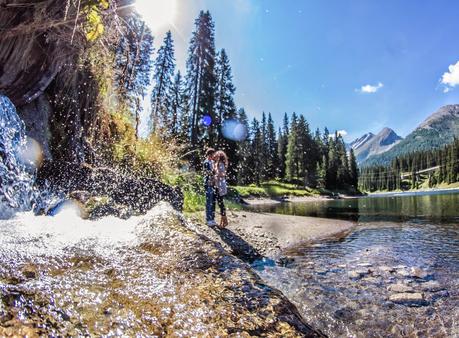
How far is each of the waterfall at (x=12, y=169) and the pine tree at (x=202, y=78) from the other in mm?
29997

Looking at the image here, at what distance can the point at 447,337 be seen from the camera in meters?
3.04

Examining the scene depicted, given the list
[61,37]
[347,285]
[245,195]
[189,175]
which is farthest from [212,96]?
[347,285]

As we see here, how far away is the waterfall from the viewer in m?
4.96

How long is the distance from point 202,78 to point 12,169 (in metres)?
35.5

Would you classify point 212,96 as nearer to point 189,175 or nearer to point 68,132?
point 189,175

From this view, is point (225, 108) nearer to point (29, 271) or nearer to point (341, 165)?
point (29, 271)

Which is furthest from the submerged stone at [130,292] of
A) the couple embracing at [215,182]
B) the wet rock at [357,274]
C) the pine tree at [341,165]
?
the pine tree at [341,165]

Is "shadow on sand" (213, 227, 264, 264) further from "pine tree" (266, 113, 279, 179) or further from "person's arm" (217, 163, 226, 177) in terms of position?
"pine tree" (266, 113, 279, 179)

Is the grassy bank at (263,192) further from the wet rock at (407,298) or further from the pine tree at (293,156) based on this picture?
the wet rock at (407,298)

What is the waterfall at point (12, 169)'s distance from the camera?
16.3 feet

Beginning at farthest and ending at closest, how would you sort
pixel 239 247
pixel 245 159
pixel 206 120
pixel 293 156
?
1. pixel 293 156
2. pixel 245 159
3. pixel 206 120
4. pixel 239 247

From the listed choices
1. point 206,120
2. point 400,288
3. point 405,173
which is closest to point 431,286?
point 400,288

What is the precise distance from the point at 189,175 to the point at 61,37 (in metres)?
8.09

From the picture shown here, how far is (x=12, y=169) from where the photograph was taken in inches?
210
